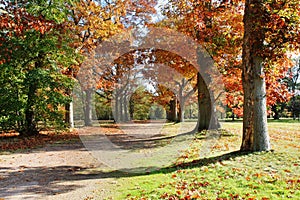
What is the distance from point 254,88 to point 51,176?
627 cm

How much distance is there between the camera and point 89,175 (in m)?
6.47

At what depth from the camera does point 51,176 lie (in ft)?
21.0

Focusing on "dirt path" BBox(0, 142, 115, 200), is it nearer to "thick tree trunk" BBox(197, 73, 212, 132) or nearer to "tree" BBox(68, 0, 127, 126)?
"thick tree trunk" BBox(197, 73, 212, 132)

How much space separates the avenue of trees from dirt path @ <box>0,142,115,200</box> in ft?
12.0

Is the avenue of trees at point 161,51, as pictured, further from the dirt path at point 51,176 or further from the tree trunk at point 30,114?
the dirt path at point 51,176

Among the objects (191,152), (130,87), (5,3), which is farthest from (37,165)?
(130,87)

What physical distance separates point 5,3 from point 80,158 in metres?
6.33

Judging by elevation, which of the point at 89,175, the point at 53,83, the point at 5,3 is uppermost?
the point at 5,3

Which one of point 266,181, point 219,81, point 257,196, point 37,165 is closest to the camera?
point 257,196

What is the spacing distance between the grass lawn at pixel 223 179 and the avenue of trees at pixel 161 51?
0.97m

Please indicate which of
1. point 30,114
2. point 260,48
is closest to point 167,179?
point 260,48

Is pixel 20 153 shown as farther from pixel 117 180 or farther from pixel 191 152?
pixel 191 152

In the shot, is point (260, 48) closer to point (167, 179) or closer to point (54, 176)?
point (167, 179)

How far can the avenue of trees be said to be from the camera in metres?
7.24
